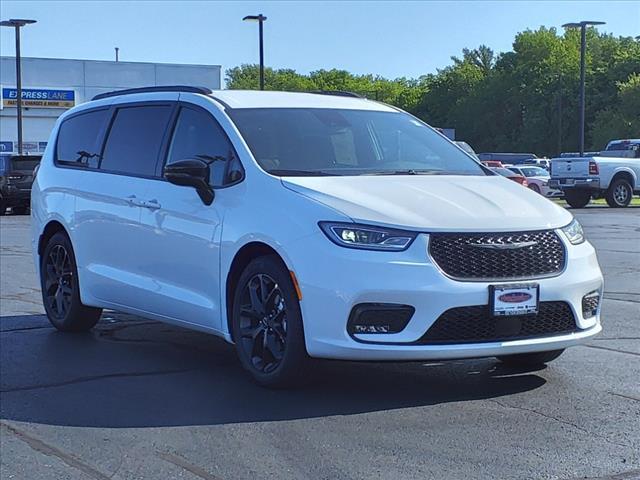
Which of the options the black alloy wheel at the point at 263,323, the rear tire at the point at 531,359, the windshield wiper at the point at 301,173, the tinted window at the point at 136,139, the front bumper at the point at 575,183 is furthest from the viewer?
the front bumper at the point at 575,183

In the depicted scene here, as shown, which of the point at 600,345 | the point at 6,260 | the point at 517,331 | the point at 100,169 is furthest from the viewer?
the point at 6,260

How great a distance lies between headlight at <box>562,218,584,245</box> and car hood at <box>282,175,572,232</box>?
0.04m

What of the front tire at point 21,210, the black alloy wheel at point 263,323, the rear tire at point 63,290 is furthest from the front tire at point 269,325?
the front tire at point 21,210

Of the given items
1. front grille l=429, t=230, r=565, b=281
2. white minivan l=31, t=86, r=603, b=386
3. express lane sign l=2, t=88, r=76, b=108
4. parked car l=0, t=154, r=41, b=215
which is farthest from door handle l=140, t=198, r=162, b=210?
express lane sign l=2, t=88, r=76, b=108

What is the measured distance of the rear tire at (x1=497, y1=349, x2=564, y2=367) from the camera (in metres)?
6.32

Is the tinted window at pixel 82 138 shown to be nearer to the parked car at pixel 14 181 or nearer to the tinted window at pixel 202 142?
the tinted window at pixel 202 142

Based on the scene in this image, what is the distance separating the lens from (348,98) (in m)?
7.54

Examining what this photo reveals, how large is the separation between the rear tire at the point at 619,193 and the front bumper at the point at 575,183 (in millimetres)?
599

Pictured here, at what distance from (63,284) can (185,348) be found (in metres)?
1.38

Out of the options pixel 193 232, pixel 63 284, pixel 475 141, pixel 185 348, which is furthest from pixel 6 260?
pixel 475 141

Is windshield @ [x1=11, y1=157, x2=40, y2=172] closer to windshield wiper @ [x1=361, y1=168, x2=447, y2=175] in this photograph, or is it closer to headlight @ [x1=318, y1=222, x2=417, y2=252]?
windshield wiper @ [x1=361, y1=168, x2=447, y2=175]

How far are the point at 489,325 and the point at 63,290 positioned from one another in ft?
13.3

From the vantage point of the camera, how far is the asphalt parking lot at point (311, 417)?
4.57 m

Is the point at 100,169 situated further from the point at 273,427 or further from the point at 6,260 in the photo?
the point at 6,260
